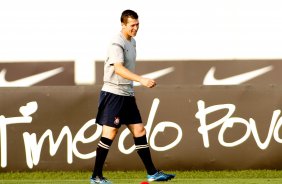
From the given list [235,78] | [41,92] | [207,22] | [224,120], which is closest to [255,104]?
[224,120]

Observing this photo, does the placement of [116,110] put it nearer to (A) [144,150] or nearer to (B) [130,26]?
(A) [144,150]

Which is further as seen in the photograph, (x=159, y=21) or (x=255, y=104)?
(x=159, y=21)

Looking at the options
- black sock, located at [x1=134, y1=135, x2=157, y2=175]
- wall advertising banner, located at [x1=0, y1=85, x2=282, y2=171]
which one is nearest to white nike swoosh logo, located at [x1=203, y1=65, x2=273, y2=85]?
wall advertising banner, located at [x1=0, y1=85, x2=282, y2=171]

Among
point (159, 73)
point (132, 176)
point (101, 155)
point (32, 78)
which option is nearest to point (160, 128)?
point (132, 176)

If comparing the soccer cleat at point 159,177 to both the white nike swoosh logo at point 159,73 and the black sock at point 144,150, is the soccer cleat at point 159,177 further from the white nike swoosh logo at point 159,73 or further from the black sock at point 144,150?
the white nike swoosh logo at point 159,73

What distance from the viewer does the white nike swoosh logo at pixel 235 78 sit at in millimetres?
18328

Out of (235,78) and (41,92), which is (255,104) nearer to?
(41,92)

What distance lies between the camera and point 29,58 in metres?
19.9

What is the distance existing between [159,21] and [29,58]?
7.78 ft

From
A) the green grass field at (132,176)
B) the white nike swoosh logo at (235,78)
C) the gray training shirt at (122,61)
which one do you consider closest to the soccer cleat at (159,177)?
the gray training shirt at (122,61)

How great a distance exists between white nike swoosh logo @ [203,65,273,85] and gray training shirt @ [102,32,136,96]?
21.8 ft

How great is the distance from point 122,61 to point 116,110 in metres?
0.54

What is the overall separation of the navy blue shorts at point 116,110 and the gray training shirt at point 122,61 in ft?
0.21

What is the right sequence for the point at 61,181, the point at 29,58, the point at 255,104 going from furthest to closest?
the point at 29,58
the point at 255,104
the point at 61,181
